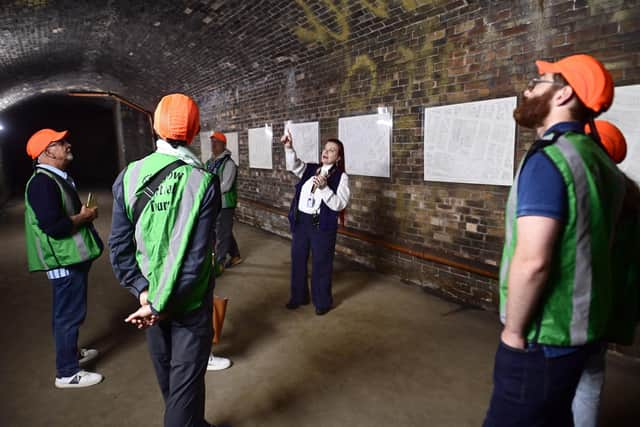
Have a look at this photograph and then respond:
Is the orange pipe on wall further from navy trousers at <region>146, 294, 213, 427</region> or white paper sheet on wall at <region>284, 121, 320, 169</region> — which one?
navy trousers at <region>146, 294, 213, 427</region>

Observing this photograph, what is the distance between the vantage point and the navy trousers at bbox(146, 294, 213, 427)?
6.14ft

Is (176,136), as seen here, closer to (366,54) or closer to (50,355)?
(50,355)

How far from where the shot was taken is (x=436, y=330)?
12.1 feet

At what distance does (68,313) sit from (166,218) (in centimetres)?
162

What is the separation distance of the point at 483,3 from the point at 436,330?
298 centimetres

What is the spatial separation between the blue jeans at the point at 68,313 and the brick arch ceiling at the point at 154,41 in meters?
3.96

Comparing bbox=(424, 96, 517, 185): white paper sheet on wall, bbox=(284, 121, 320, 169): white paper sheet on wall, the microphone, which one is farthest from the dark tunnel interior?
bbox=(424, 96, 517, 185): white paper sheet on wall

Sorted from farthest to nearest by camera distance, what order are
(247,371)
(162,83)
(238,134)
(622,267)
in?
(162,83) → (238,134) → (247,371) → (622,267)

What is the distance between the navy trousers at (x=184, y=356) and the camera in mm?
1870

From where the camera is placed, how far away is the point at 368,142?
17.3 ft

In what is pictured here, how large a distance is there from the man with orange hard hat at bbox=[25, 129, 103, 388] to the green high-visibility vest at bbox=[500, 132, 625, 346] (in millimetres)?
2589

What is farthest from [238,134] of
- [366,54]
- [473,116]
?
[473,116]

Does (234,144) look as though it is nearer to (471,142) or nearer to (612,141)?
(471,142)

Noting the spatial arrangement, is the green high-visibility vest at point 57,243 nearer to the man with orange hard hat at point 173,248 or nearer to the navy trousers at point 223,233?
the man with orange hard hat at point 173,248
